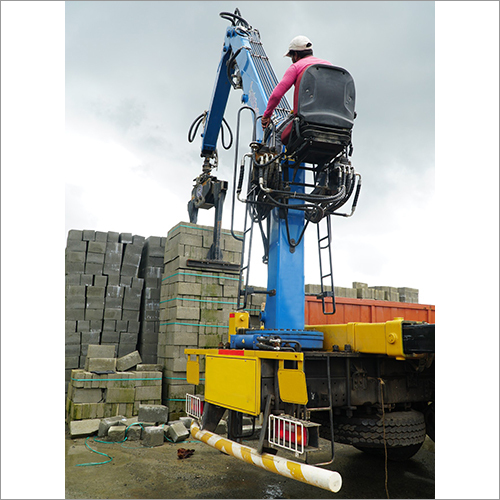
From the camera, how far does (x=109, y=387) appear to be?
26.5 ft

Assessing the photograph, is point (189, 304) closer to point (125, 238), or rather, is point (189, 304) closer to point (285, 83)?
point (125, 238)

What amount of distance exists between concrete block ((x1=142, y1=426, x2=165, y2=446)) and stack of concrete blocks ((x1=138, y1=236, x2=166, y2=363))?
2.91 meters

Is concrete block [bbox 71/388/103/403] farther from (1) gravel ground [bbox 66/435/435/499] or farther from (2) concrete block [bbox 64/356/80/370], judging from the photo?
(2) concrete block [bbox 64/356/80/370]

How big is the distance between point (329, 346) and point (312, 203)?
1.63 m

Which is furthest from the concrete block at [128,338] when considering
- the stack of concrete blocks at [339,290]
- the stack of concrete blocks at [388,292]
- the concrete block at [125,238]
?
the stack of concrete blocks at [388,292]

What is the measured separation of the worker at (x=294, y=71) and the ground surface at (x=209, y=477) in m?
3.99

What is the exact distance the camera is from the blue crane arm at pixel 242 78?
603cm

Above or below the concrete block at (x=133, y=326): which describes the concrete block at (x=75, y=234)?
above

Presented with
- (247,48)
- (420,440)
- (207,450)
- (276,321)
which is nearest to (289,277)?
(276,321)

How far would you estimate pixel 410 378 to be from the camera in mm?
4746

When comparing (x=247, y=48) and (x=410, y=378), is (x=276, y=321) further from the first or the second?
(x=247, y=48)

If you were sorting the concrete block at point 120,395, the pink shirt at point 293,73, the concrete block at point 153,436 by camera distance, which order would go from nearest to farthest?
the pink shirt at point 293,73 < the concrete block at point 153,436 < the concrete block at point 120,395

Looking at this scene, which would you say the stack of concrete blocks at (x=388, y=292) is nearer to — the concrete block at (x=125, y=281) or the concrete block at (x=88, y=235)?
the concrete block at (x=125, y=281)

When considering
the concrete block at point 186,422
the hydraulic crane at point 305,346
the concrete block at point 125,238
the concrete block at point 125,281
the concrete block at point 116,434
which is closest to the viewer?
the hydraulic crane at point 305,346
